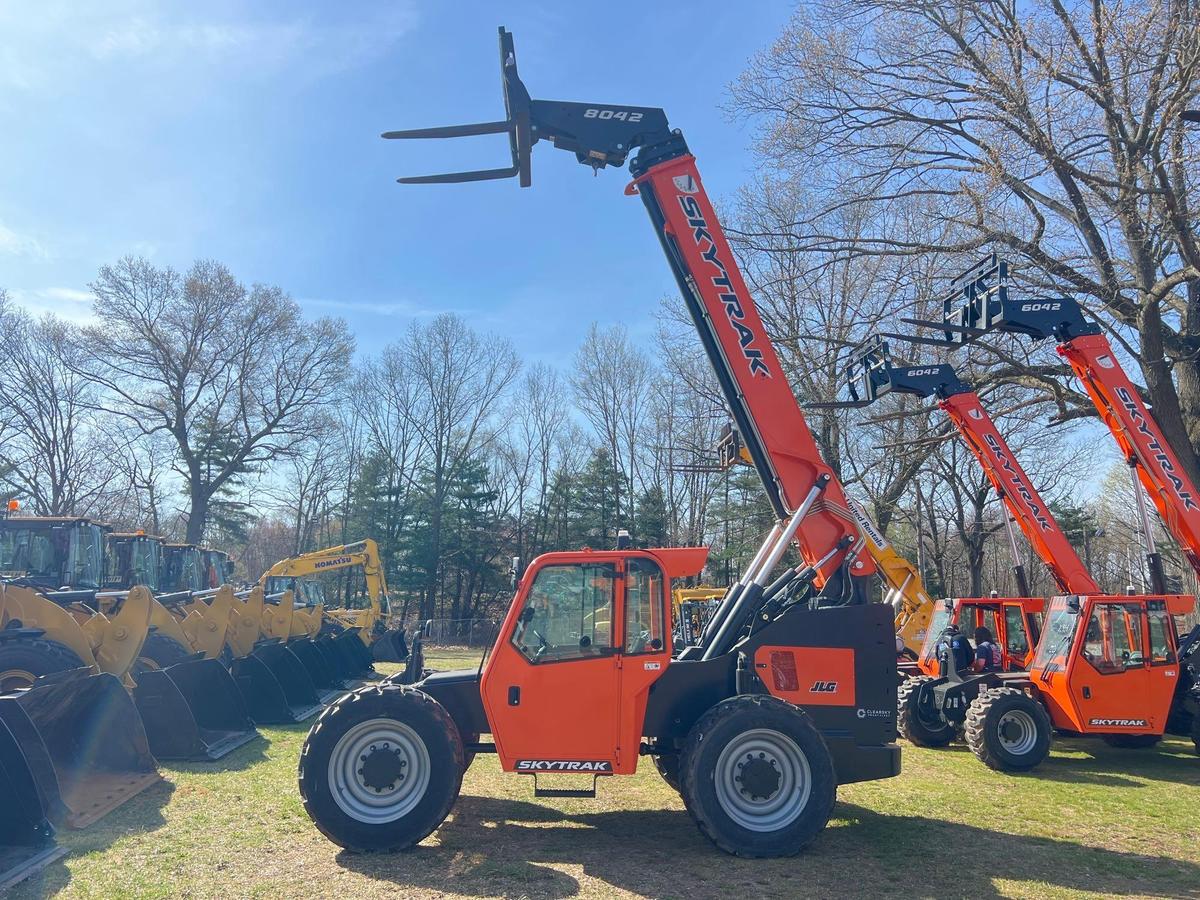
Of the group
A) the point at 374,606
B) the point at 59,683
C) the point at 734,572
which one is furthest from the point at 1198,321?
the point at 734,572

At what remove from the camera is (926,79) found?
1447 centimetres

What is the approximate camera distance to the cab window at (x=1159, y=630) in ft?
34.1

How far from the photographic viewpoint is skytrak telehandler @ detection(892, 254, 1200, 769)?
403 inches

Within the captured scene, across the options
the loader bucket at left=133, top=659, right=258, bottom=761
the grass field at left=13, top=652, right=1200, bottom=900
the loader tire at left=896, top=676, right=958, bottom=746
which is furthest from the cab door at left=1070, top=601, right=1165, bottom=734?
the loader bucket at left=133, top=659, right=258, bottom=761

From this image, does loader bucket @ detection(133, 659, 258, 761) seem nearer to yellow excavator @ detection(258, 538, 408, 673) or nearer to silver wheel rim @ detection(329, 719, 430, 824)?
silver wheel rim @ detection(329, 719, 430, 824)

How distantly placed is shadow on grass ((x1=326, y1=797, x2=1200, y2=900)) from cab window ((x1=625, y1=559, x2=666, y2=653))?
59.6 inches

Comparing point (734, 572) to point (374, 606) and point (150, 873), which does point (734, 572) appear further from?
point (150, 873)

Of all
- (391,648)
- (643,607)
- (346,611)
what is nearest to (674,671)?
(643,607)

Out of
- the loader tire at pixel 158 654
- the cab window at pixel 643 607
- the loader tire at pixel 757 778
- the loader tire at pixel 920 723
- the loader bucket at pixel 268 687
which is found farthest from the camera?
the loader bucket at pixel 268 687

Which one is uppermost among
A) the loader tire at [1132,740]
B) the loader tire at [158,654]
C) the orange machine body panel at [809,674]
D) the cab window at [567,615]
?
the cab window at [567,615]

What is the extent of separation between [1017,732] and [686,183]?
7.51 m

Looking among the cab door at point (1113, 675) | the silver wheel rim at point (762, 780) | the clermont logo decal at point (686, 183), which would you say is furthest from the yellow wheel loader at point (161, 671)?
the cab door at point (1113, 675)

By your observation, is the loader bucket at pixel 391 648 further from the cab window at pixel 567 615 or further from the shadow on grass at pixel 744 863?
the cab window at pixel 567 615

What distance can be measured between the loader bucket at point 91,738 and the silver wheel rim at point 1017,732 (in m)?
9.13
